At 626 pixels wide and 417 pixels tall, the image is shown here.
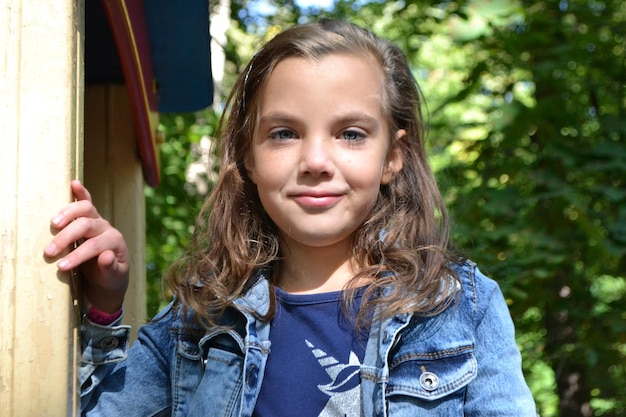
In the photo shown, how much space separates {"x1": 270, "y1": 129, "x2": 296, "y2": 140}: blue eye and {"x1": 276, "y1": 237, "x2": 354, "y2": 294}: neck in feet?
0.95

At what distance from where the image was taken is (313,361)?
5.75 feet

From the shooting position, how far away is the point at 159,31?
2357mm

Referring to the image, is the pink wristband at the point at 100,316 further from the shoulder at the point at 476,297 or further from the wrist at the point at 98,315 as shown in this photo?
the shoulder at the point at 476,297

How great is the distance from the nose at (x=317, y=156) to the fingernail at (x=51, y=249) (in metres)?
0.58

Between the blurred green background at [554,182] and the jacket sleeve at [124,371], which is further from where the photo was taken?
the blurred green background at [554,182]

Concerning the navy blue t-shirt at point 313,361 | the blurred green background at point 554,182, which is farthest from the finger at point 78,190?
the blurred green background at point 554,182

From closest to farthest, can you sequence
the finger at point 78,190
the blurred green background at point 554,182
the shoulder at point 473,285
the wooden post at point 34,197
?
the wooden post at point 34,197 → the finger at point 78,190 → the shoulder at point 473,285 → the blurred green background at point 554,182

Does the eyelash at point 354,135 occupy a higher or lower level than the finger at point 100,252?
higher

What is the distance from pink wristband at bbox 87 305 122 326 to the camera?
1.67 m

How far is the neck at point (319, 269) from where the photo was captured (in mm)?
1885

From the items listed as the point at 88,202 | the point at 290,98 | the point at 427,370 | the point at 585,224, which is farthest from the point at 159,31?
the point at 585,224

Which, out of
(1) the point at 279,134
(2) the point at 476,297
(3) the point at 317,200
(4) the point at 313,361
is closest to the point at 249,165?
(1) the point at 279,134

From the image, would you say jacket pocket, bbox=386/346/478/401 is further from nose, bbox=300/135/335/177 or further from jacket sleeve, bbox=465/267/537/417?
nose, bbox=300/135/335/177

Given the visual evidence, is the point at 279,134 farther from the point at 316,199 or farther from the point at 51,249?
the point at 51,249
